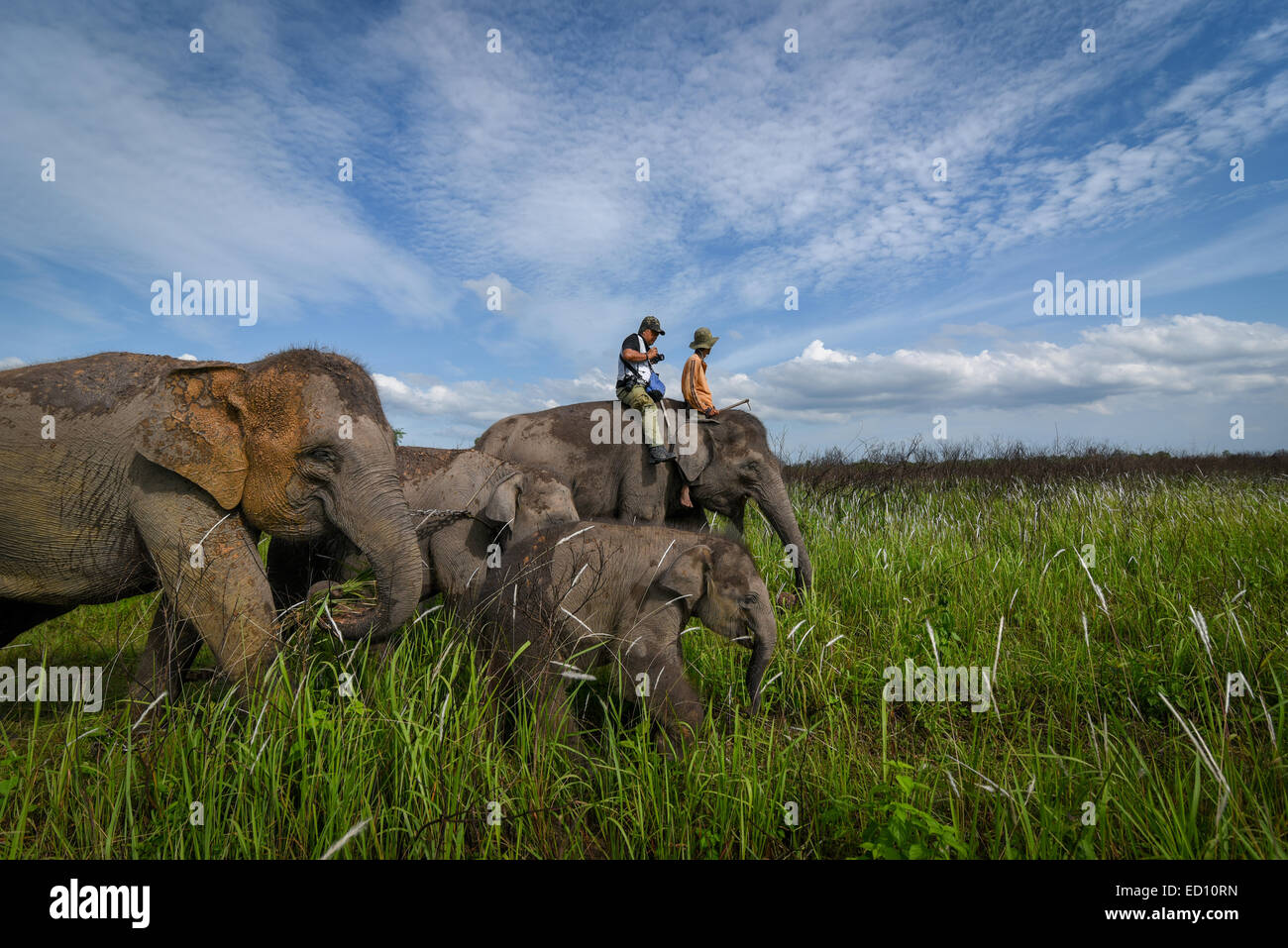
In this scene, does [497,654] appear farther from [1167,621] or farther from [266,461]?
[1167,621]

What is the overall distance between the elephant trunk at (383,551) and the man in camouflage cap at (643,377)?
4.29 m

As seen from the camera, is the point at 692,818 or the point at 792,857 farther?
the point at 692,818

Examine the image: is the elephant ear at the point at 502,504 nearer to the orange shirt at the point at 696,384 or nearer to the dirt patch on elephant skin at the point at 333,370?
the dirt patch on elephant skin at the point at 333,370

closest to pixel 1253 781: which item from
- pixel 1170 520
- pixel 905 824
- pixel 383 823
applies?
pixel 905 824

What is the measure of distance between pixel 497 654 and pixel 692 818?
68.2 inches

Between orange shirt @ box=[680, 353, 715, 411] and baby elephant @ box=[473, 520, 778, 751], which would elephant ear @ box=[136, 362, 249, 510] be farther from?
orange shirt @ box=[680, 353, 715, 411]

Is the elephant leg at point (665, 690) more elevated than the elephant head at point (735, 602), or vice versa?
the elephant head at point (735, 602)

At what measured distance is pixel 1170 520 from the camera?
10.5m

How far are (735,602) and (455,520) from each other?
9.35ft

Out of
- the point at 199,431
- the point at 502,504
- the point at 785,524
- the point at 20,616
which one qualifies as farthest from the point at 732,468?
the point at 20,616

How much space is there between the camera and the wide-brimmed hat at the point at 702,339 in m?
9.80

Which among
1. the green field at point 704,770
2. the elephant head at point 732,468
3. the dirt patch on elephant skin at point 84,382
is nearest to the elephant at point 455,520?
the green field at point 704,770

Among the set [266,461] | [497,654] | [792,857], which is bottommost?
[792,857]

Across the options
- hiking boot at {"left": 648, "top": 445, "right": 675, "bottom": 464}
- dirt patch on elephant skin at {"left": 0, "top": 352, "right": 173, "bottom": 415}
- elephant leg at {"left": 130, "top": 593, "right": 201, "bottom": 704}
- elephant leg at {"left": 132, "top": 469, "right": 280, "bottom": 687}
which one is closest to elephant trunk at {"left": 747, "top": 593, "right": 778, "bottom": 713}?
elephant leg at {"left": 132, "top": 469, "right": 280, "bottom": 687}
